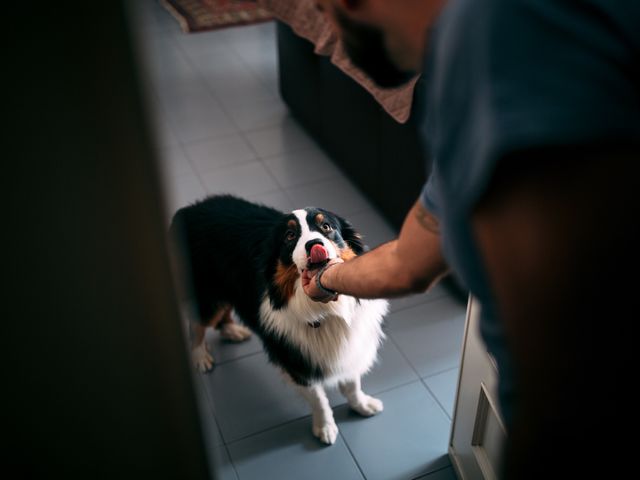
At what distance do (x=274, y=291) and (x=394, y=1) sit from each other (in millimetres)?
1248

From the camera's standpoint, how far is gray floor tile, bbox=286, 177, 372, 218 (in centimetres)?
296

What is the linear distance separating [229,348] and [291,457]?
0.55m

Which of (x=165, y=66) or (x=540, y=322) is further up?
(x=540, y=322)

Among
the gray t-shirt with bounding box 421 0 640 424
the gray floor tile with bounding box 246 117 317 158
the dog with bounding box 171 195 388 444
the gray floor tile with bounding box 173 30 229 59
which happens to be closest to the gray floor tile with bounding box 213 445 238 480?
the dog with bounding box 171 195 388 444

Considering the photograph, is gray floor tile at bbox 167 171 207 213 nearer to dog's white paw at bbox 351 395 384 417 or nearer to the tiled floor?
the tiled floor

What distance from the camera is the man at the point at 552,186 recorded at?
465mm

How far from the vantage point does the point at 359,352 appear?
6.24 ft

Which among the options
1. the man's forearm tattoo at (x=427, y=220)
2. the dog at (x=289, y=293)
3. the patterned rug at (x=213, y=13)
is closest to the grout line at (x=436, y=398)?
the dog at (x=289, y=293)

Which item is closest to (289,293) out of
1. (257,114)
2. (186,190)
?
(186,190)

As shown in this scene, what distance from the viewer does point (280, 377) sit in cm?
219

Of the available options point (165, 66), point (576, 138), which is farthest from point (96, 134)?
point (165, 66)

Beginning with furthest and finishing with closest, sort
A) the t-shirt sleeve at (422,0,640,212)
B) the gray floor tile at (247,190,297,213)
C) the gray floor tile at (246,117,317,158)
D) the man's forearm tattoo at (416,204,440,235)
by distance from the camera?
the gray floor tile at (246,117,317,158)
the gray floor tile at (247,190,297,213)
the man's forearm tattoo at (416,204,440,235)
the t-shirt sleeve at (422,0,640,212)

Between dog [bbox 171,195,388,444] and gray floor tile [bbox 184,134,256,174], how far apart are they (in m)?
1.26

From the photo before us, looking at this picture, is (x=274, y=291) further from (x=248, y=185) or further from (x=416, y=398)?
(x=248, y=185)
